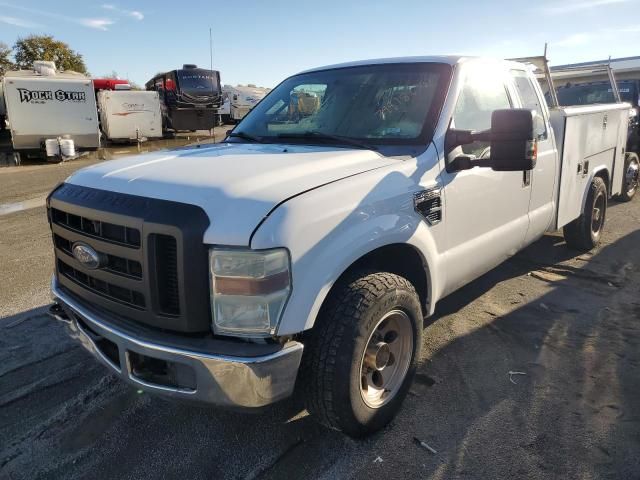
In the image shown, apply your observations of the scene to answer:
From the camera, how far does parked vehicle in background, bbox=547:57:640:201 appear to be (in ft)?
24.0

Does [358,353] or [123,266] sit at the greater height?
[123,266]

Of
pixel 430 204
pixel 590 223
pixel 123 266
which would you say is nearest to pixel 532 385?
pixel 430 204

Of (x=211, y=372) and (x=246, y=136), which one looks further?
(x=246, y=136)

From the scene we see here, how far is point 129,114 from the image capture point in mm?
16750

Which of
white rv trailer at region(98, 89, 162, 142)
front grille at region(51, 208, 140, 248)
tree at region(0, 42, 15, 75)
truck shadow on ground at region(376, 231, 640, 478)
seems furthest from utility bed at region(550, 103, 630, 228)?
tree at region(0, 42, 15, 75)

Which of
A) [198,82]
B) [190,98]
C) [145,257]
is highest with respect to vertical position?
[198,82]

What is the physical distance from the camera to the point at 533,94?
4.23 m

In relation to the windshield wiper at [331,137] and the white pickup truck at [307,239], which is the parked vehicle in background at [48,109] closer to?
the white pickup truck at [307,239]

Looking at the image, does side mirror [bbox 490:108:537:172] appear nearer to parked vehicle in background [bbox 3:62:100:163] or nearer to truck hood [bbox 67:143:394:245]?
truck hood [bbox 67:143:394:245]

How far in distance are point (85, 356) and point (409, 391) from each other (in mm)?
2182

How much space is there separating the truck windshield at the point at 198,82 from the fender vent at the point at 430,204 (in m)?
18.7

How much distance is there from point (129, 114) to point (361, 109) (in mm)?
15234

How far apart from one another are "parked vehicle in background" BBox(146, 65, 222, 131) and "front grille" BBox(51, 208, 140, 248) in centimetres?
1833

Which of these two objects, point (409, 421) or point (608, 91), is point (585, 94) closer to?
point (608, 91)
